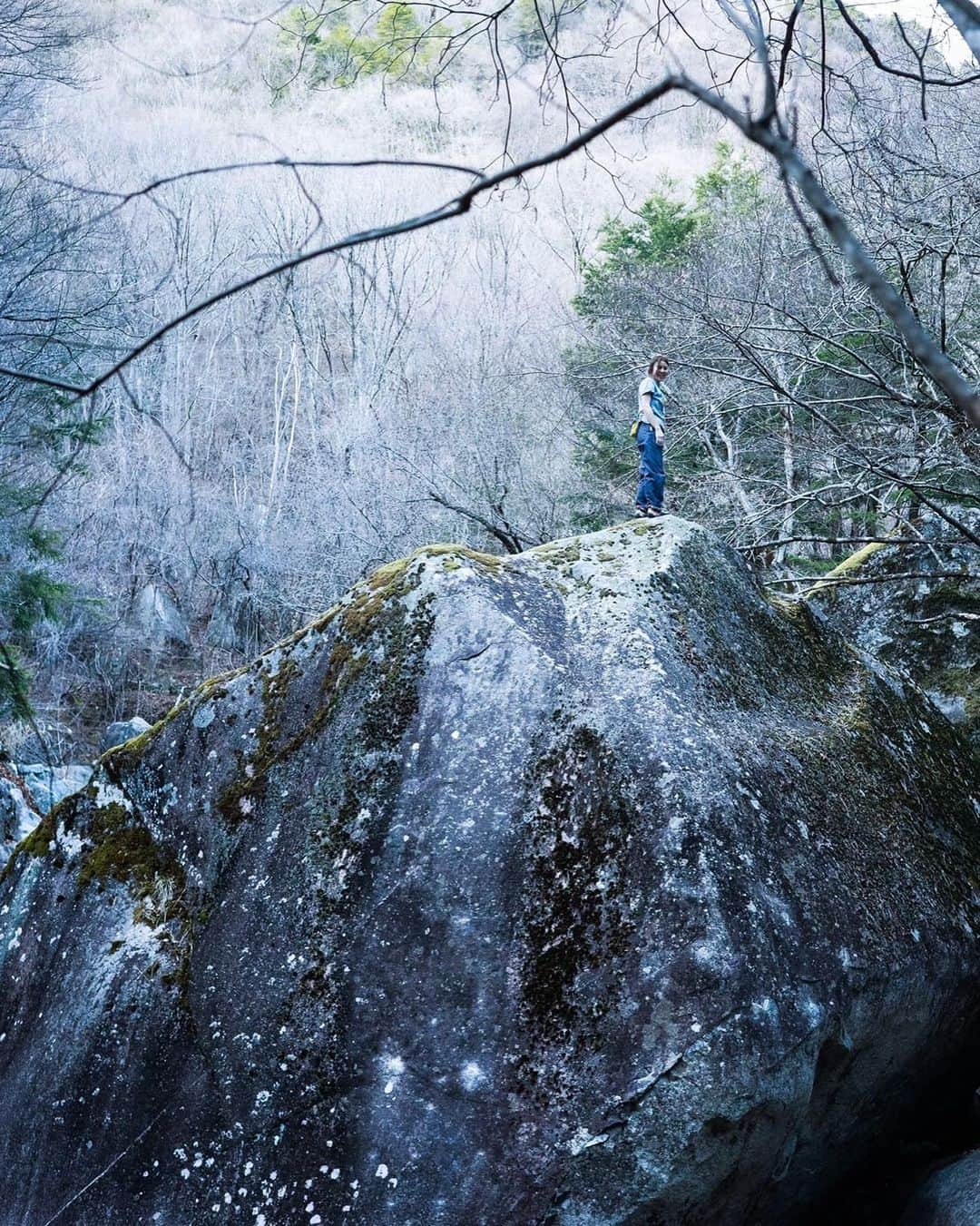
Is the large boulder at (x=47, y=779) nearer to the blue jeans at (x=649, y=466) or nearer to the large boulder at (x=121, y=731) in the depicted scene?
the large boulder at (x=121, y=731)

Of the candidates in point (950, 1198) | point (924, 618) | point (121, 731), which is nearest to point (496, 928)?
point (950, 1198)

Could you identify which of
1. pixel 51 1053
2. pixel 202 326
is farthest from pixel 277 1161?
pixel 202 326

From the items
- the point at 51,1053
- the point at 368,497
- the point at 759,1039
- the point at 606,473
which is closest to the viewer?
the point at 759,1039

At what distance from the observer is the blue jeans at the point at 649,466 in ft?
27.2

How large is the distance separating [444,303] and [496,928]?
31519 millimetres

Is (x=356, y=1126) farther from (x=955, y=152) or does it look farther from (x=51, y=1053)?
(x=955, y=152)

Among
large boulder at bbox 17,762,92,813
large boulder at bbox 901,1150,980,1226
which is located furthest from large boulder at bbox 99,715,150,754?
large boulder at bbox 901,1150,980,1226

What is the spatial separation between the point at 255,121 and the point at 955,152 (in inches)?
1459

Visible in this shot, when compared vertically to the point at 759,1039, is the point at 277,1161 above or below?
above

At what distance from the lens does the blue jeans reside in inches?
327

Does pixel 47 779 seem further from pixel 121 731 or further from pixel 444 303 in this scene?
pixel 444 303

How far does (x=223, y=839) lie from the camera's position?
3.16 meters

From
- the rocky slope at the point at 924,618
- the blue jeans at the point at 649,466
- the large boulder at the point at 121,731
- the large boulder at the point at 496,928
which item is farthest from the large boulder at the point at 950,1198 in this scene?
Answer: the large boulder at the point at 121,731

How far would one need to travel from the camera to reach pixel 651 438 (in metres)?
8.27
